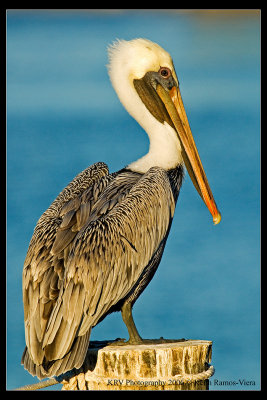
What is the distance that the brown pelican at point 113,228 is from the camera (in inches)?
241

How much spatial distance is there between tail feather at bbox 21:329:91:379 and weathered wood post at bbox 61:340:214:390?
132mm

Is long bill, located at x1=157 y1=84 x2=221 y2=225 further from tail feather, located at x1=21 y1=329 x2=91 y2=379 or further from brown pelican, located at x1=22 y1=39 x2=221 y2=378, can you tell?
tail feather, located at x1=21 y1=329 x2=91 y2=379

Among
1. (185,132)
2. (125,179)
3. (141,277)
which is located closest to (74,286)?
(141,277)

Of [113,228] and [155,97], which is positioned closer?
[113,228]

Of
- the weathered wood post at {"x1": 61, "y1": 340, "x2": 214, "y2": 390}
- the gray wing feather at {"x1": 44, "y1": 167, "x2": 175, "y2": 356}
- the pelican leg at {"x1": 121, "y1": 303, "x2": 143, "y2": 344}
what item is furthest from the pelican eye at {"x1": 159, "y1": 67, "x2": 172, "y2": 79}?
the weathered wood post at {"x1": 61, "y1": 340, "x2": 214, "y2": 390}

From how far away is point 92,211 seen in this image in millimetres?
6789

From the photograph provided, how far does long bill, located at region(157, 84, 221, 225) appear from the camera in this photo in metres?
7.34

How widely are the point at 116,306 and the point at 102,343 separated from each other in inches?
13.2

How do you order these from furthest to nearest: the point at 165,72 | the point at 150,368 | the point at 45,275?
the point at 165,72 < the point at 45,275 < the point at 150,368

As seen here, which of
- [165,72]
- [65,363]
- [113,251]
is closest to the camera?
[65,363]

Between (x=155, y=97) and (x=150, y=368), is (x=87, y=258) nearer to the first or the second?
(x=150, y=368)

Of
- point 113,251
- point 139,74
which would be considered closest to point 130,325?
point 113,251

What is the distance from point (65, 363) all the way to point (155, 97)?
2695mm

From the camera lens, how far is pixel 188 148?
7.38 metres
